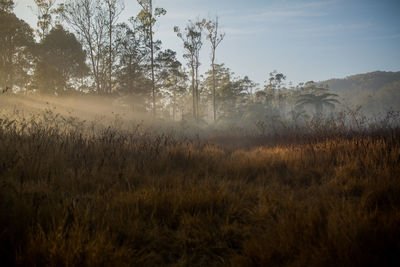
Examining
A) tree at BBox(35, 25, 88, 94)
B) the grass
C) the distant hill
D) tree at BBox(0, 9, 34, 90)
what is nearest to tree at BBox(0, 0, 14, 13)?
tree at BBox(0, 9, 34, 90)

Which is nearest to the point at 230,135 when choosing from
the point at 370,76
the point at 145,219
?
the point at 145,219

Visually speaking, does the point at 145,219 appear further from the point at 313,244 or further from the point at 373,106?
the point at 373,106

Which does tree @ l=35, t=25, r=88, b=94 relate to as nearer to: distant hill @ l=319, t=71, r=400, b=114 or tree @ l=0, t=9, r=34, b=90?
tree @ l=0, t=9, r=34, b=90

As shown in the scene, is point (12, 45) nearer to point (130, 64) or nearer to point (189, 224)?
point (130, 64)

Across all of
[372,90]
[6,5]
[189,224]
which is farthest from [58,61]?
[372,90]

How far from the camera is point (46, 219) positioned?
1784 millimetres

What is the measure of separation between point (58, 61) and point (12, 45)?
480cm

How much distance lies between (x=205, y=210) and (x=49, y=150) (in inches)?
133

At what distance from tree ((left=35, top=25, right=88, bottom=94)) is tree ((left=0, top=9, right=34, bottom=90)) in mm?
2021

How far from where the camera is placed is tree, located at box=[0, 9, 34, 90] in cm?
1870

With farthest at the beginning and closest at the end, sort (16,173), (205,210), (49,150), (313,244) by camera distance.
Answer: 1. (49,150)
2. (16,173)
3. (205,210)
4. (313,244)

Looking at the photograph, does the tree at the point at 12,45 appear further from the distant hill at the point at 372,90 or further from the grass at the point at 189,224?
the distant hill at the point at 372,90

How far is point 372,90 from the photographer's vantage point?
100375mm

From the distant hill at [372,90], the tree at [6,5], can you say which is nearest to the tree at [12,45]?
the tree at [6,5]
